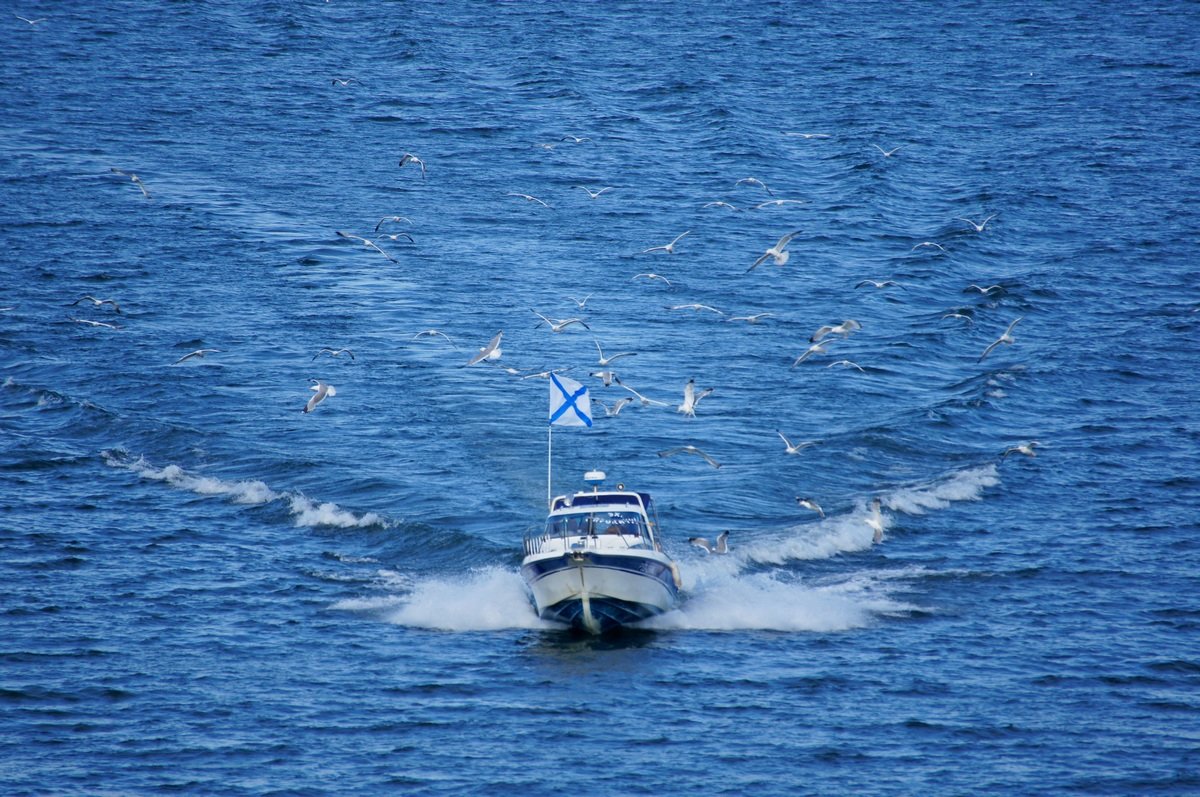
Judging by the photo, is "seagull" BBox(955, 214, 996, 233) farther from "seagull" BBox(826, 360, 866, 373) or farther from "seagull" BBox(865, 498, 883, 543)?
"seagull" BBox(865, 498, 883, 543)

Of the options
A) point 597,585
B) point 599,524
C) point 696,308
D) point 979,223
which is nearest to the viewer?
point 597,585

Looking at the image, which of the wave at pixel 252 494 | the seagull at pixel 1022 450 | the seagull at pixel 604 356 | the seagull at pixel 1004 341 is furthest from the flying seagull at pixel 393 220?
the seagull at pixel 1022 450

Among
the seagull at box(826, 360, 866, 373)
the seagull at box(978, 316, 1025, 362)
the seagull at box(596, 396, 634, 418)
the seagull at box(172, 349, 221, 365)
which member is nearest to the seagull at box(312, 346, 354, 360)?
the seagull at box(172, 349, 221, 365)

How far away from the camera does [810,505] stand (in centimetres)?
4159

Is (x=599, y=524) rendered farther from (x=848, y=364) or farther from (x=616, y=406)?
(x=848, y=364)

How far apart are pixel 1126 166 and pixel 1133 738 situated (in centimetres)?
5667

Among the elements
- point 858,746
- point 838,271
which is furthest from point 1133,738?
point 838,271

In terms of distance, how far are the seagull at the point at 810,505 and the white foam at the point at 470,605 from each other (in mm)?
8308

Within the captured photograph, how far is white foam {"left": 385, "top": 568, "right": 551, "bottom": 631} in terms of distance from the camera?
3634 centimetres

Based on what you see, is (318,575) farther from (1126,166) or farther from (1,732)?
(1126,166)

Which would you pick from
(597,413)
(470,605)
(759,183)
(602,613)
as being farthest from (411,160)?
(602,613)

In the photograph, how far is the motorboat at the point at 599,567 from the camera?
34406 millimetres

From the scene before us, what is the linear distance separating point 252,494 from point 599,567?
14.0 meters

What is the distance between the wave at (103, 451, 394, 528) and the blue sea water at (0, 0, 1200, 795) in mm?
182
